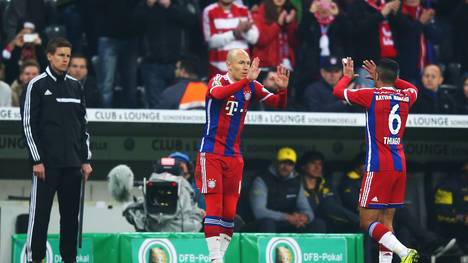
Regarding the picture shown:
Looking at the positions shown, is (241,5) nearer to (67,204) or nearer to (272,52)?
(272,52)

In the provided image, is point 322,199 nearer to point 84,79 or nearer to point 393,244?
point 84,79

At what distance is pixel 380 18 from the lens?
15.4 meters

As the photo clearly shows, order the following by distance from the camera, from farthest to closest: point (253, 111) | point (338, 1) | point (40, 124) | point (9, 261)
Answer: point (338, 1) < point (253, 111) < point (9, 261) < point (40, 124)

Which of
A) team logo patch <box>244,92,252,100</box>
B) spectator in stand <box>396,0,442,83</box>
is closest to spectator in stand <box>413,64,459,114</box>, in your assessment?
spectator in stand <box>396,0,442,83</box>

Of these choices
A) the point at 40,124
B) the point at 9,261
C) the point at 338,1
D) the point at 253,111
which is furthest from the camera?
the point at 338,1

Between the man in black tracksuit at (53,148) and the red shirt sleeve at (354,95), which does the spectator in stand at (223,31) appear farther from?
the man in black tracksuit at (53,148)

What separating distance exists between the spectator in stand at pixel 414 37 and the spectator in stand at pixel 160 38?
107 inches

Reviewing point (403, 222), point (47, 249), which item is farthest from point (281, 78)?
point (403, 222)

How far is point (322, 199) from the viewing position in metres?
15.5

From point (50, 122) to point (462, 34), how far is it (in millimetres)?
7365

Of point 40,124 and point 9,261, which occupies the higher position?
point 40,124

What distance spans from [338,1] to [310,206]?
319 centimetres

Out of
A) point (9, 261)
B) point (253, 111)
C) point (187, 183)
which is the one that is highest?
point (253, 111)

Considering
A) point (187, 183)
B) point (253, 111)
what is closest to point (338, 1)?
point (253, 111)
